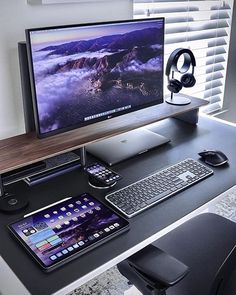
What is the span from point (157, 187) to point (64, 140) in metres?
0.37

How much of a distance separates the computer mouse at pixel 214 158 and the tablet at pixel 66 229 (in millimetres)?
484

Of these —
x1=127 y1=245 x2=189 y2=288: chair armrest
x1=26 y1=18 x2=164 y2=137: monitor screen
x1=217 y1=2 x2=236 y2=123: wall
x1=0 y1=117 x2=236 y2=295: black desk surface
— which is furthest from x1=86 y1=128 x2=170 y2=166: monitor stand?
x1=217 y1=2 x2=236 y2=123: wall

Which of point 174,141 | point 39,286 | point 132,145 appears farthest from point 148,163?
point 39,286

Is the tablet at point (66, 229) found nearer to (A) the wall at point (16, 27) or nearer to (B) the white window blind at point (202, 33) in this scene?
(A) the wall at point (16, 27)

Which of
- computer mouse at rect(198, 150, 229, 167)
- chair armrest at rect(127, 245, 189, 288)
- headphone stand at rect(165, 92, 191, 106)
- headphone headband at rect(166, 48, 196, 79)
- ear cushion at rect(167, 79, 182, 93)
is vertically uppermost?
headphone headband at rect(166, 48, 196, 79)

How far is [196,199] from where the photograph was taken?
114 cm

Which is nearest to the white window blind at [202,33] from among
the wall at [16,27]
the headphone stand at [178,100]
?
the headphone stand at [178,100]

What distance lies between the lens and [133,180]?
1.25 metres

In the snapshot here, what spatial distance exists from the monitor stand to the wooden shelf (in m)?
0.09

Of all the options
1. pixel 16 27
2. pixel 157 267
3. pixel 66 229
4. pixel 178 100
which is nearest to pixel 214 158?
pixel 178 100

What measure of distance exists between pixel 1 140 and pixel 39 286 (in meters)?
0.61

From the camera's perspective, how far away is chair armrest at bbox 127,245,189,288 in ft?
3.05

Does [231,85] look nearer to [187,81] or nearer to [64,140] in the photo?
[187,81]

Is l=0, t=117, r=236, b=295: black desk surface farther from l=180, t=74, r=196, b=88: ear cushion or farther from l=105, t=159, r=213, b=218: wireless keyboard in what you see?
l=180, t=74, r=196, b=88: ear cushion
